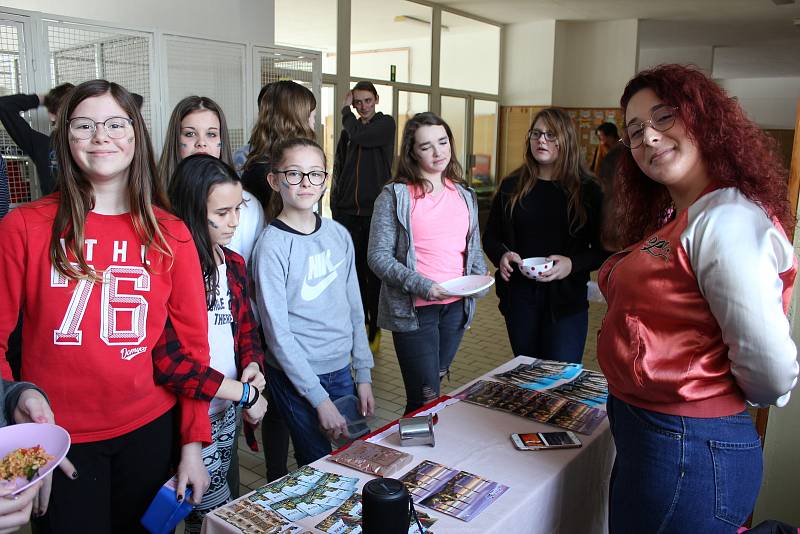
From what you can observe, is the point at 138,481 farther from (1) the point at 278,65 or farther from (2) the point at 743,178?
(1) the point at 278,65

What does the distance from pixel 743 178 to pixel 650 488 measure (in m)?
0.65

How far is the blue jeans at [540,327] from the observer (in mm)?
2465

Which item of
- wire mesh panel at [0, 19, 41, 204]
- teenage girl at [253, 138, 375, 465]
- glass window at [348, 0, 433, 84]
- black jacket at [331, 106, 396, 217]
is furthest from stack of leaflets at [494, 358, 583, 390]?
glass window at [348, 0, 433, 84]

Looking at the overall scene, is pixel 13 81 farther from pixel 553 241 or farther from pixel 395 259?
pixel 553 241

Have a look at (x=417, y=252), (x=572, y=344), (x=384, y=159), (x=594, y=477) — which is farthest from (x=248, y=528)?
(x=384, y=159)

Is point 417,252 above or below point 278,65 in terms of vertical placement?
below

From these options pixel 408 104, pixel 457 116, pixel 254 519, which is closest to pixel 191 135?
pixel 254 519

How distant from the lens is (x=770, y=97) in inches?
712

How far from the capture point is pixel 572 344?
2.48m

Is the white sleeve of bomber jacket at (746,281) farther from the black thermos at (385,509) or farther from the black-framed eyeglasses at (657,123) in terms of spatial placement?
the black thermos at (385,509)

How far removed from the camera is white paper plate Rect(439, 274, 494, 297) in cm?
226

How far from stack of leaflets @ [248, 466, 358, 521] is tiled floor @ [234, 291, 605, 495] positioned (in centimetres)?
130

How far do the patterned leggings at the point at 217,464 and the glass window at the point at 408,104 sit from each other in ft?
24.7

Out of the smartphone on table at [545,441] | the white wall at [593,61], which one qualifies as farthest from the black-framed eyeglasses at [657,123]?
the white wall at [593,61]
